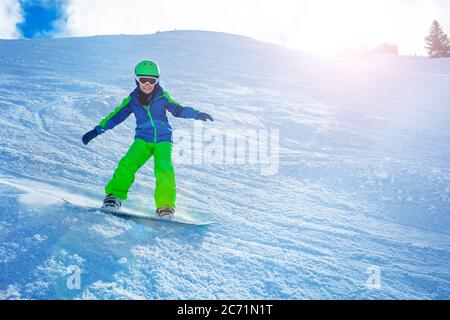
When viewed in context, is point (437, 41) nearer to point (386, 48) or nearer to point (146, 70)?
point (386, 48)

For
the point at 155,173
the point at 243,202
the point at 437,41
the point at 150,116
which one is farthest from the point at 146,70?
the point at 437,41

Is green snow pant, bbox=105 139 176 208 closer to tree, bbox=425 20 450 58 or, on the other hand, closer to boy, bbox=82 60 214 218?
boy, bbox=82 60 214 218

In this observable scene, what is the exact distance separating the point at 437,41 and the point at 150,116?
4124cm

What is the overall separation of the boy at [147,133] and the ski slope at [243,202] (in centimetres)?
35

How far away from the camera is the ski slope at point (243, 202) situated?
→ 261 cm

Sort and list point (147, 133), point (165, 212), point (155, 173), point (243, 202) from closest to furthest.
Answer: point (165, 212)
point (155, 173)
point (147, 133)
point (243, 202)

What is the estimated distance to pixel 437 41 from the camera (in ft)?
124

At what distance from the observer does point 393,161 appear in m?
5.88

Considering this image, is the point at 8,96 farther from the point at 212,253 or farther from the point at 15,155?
the point at 212,253

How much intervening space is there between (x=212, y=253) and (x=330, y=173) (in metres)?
2.98

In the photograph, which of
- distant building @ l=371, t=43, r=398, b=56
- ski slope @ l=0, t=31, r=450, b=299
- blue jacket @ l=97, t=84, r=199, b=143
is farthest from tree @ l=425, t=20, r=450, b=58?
blue jacket @ l=97, t=84, r=199, b=143

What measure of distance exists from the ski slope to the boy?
35cm

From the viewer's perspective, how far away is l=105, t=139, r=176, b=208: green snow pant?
144 inches

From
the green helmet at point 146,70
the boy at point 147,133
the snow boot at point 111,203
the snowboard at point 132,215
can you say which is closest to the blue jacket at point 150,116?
the boy at point 147,133
